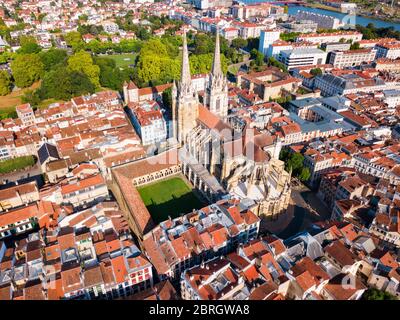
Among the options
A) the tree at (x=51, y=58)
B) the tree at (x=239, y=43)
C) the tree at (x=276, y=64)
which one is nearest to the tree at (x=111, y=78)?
the tree at (x=51, y=58)

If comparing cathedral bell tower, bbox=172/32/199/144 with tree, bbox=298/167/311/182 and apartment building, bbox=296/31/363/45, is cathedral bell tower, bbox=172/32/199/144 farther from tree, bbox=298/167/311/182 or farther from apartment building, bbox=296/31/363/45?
apartment building, bbox=296/31/363/45

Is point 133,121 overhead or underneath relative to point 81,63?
underneath

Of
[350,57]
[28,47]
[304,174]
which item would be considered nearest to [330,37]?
[350,57]

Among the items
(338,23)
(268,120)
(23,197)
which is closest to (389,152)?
(268,120)

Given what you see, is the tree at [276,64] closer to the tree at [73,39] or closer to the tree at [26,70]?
the tree at [73,39]

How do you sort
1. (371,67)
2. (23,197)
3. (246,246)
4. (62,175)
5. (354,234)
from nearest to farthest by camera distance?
(246,246) → (354,234) → (23,197) → (62,175) → (371,67)

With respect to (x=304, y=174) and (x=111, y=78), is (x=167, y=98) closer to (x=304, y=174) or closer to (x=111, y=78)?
(x=111, y=78)

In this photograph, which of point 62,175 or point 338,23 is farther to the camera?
point 338,23

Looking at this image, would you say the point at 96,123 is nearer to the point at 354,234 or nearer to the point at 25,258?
the point at 25,258
